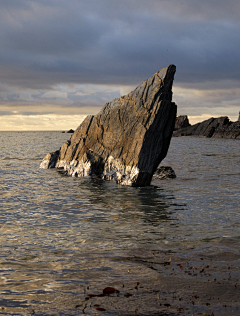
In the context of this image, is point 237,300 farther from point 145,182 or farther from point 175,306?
point 145,182

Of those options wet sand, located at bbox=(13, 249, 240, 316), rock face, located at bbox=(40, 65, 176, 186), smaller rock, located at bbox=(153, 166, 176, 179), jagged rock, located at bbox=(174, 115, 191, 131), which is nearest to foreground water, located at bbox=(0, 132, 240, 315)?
wet sand, located at bbox=(13, 249, 240, 316)

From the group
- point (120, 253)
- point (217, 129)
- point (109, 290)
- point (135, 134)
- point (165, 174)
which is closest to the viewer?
point (109, 290)

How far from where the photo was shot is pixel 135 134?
19734 mm

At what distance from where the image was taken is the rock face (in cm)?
1911

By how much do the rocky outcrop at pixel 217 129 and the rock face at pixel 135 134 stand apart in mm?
91481

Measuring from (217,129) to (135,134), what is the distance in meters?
104

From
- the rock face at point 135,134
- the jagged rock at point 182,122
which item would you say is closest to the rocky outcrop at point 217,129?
the jagged rock at point 182,122

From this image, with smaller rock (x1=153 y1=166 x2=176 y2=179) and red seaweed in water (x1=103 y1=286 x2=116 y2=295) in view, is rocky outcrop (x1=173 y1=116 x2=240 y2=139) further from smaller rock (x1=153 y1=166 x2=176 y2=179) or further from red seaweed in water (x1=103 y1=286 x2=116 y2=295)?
red seaweed in water (x1=103 y1=286 x2=116 y2=295)

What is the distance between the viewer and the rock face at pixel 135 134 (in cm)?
1911

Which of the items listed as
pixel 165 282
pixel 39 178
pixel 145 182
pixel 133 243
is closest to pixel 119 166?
pixel 145 182

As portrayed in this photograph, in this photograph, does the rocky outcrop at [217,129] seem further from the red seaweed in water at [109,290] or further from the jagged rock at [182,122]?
the red seaweed in water at [109,290]

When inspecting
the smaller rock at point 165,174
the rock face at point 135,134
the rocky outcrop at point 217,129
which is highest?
the rocky outcrop at point 217,129

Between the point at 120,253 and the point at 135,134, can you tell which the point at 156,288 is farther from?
the point at 135,134

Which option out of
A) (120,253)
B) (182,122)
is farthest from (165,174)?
(182,122)
